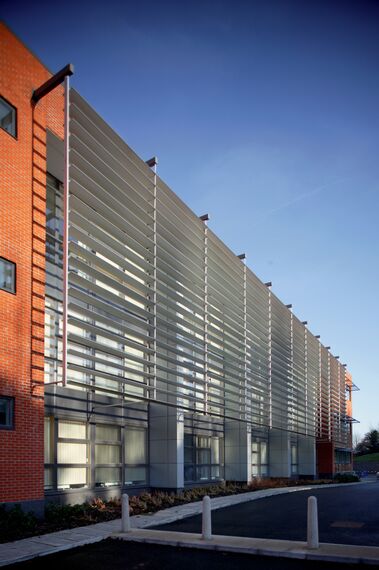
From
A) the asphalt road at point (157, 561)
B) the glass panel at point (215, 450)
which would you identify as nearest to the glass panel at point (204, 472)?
the glass panel at point (215, 450)

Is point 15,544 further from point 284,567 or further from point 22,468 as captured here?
point 284,567

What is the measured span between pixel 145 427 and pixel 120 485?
109 inches

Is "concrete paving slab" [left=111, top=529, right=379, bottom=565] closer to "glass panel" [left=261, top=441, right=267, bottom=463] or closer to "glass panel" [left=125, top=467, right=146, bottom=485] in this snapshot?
"glass panel" [left=125, top=467, right=146, bottom=485]

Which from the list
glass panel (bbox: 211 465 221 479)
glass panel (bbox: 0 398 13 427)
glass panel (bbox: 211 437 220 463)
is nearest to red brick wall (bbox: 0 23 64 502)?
glass panel (bbox: 0 398 13 427)

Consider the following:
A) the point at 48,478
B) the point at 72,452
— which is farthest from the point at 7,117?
the point at 48,478

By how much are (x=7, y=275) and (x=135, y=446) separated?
920 centimetres

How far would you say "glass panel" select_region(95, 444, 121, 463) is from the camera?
18.9m

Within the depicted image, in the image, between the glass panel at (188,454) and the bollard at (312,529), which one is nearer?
the bollard at (312,529)

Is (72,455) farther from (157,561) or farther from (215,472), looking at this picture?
(215,472)

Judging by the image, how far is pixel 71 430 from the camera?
17.8 meters

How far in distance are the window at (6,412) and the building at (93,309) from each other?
0.04 meters

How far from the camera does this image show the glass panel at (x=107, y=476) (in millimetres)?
18719

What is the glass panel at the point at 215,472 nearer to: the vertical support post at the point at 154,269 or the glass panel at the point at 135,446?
the glass panel at the point at 135,446

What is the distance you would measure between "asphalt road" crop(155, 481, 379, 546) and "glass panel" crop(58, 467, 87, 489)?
3.72 metres
